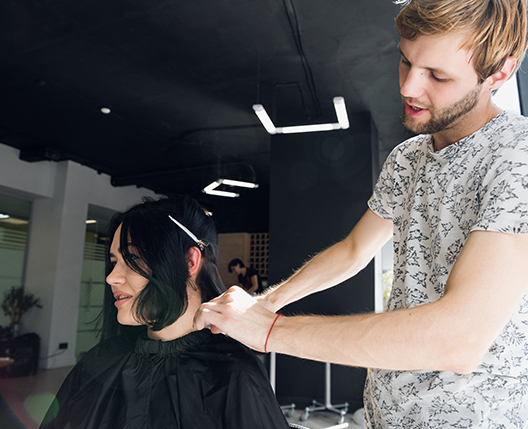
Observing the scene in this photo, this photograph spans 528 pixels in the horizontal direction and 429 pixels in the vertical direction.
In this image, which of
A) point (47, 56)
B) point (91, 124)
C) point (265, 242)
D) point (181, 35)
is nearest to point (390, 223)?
point (181, 35)

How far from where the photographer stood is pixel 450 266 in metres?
1.00

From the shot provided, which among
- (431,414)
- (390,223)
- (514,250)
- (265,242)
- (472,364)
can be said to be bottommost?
(431,414)

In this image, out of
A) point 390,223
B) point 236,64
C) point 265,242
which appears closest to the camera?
point 390,223

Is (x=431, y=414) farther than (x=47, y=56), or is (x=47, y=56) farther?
(x=47, y=56)

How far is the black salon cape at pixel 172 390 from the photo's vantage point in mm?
1267

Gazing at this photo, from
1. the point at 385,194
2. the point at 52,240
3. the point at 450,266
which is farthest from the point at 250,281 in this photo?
the point at 450,266

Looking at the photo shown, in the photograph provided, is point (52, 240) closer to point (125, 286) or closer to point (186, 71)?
point (186, 71)

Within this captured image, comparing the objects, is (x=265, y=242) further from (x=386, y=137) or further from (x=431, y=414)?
(x=431, y=414)

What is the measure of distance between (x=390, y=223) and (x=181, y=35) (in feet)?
9.73

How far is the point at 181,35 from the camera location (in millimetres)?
3631

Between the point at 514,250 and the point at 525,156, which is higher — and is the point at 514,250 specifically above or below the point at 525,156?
below

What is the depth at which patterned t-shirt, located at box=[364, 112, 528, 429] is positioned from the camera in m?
0.84

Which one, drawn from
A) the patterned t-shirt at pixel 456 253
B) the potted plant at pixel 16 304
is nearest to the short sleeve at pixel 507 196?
the patterned t-shirt at pixel 456 253

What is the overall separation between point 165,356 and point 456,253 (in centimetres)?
97
